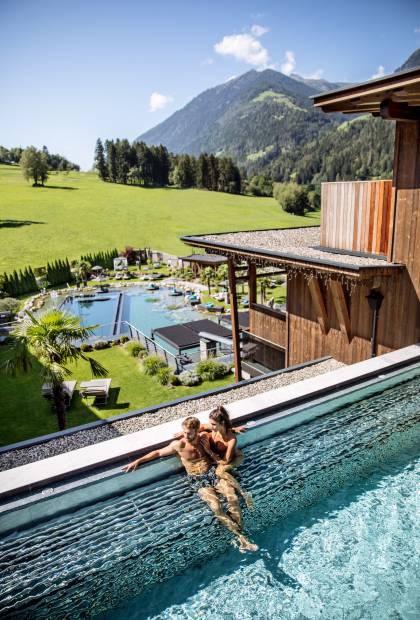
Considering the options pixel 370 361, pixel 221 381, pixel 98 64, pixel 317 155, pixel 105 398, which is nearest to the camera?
pixel 370 361

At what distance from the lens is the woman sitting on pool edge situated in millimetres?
5426

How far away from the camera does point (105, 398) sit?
13.4 m

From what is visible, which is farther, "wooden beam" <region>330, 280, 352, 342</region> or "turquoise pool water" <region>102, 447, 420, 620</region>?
"wooden beam" <region>330, 280, 352, 342</region>

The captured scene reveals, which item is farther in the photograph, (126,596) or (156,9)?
(156,9)

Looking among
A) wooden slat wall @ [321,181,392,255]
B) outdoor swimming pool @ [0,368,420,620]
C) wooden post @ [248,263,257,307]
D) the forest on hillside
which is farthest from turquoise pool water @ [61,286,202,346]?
the forest on hillside

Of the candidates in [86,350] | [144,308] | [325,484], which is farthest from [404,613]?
[144,308]

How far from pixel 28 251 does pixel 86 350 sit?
28.6 metres

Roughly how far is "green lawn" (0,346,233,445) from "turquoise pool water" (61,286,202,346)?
5.66 meters

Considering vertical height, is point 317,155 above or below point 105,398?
above

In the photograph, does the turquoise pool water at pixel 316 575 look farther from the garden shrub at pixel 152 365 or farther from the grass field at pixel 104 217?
the grass field at pixel 104 217

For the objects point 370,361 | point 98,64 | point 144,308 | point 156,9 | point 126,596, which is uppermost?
point 156,9

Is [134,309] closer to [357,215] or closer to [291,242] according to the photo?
[291,242]

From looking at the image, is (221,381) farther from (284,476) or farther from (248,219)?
(248,219)

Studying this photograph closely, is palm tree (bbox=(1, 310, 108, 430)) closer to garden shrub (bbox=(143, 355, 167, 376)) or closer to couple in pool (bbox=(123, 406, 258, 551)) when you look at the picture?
couple in pool (bbox=(123, 406, 258, 551))
